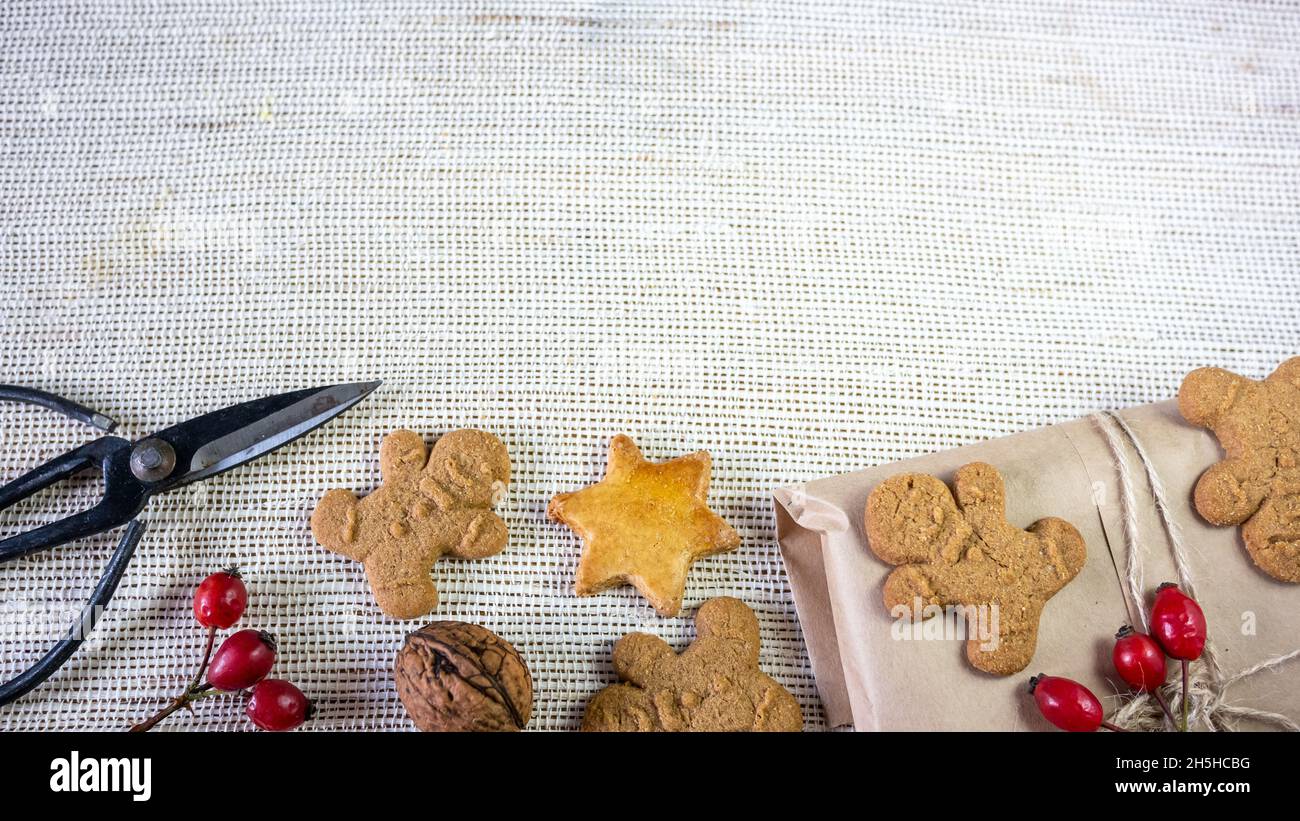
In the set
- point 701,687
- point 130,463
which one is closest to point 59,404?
point 130,463

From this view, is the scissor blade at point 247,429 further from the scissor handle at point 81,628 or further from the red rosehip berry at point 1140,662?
the red rosehip berry at point 1140,662

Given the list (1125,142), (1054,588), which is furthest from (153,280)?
(1125,142)

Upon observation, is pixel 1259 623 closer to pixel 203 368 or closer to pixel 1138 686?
pixel 1138 686

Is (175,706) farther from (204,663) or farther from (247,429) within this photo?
(247,429)

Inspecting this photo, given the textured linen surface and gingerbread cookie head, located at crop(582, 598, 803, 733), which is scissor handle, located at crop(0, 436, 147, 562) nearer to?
the textured linen surface

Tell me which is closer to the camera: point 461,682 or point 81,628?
point 461,682
